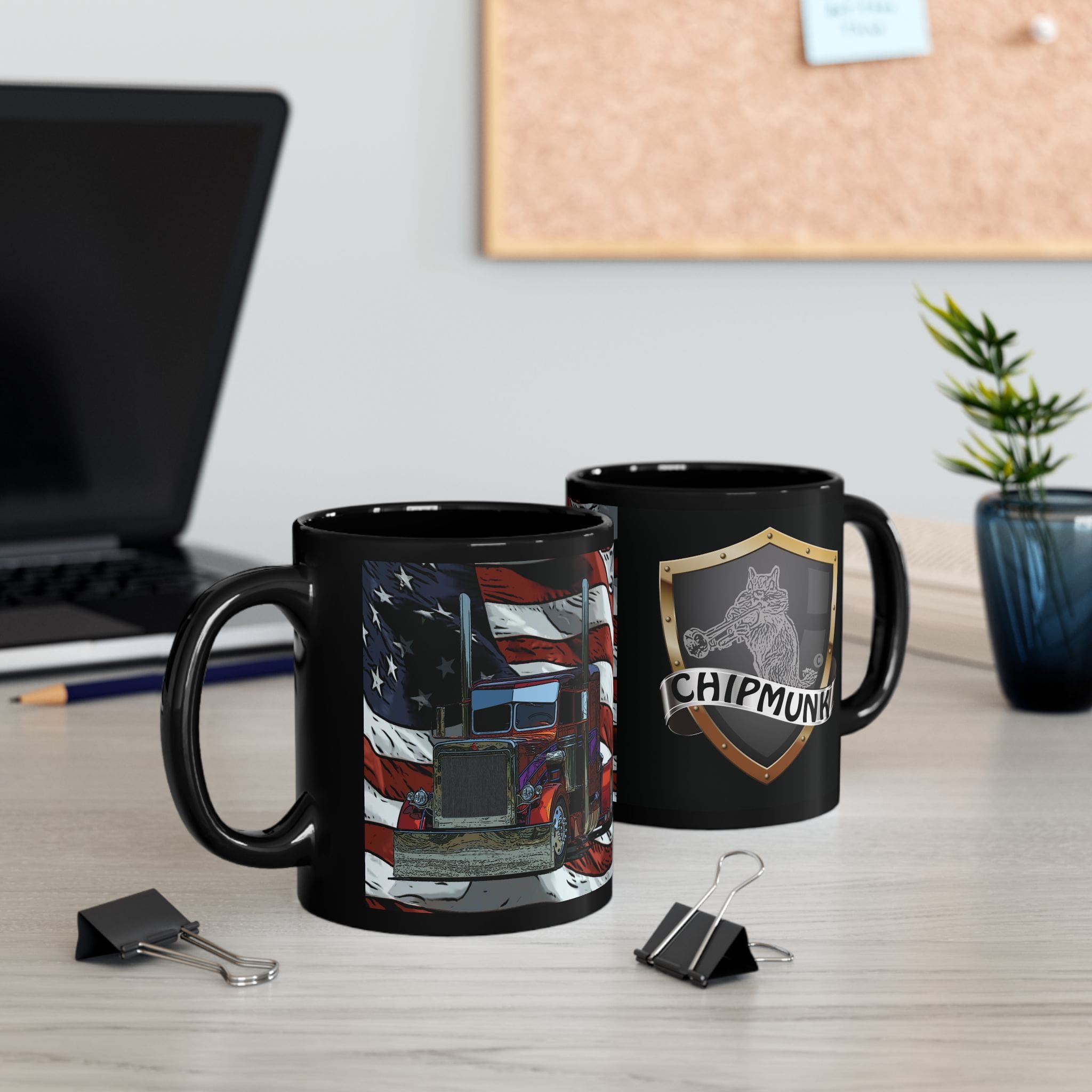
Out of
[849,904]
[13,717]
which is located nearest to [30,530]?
[13,717]

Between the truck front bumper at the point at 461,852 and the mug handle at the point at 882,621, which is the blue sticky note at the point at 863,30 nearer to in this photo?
the mug handle at the point at 882,621

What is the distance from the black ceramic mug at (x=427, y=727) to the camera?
1.22 feet

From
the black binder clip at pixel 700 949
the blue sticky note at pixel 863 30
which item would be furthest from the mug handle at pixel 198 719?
the blue sticky note at pixel 863 30

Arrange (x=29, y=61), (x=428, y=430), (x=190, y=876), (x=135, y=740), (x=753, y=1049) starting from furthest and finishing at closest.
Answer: (x=428, y=430) → (x=29, y=61) → (x=135, y=740) → (x=190, y=876) → (x=753, y=1049)

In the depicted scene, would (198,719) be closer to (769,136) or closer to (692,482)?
(692,482)

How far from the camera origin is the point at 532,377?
1.69 m

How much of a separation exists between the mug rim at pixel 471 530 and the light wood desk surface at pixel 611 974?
4.3 inches

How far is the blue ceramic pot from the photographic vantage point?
2.10 feet

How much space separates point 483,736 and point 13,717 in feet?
1.14

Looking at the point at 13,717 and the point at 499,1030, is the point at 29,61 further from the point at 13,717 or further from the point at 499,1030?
the point at 499,1030

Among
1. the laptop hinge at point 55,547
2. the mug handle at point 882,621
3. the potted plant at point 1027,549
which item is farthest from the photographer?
the laptop hinge at point 55,547

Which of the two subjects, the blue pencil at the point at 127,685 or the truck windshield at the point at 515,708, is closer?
the truck windshield at the point at 515,708

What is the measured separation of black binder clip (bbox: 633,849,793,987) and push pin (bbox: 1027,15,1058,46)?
1.54 metres

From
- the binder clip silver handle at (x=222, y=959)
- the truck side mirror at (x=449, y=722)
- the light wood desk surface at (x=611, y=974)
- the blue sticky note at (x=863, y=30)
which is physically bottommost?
the light wood desk surface at (x=611, y=974)
